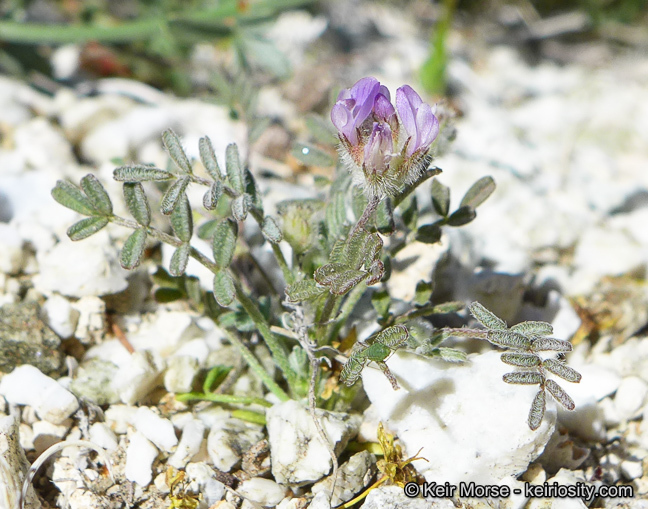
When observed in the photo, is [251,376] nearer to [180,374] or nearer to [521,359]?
[180,374]

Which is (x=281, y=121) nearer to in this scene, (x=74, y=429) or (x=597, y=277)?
(x=597, y=277)

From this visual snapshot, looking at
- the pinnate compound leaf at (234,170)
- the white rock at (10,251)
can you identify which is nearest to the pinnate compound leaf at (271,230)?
the pinnate compound leaf at (234,170)

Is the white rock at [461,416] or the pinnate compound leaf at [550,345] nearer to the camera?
the pinnate compound leaf at [550,345]

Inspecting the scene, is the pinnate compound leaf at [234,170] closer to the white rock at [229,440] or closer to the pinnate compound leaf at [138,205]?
the pinnate compound leaf at [138,205]

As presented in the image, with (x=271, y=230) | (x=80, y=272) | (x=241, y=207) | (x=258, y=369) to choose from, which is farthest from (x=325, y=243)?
(x=80, y=272)

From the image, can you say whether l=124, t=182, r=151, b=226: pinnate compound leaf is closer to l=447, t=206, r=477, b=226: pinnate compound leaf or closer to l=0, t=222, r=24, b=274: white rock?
l=0, t=222, r=24, b=274: white rock

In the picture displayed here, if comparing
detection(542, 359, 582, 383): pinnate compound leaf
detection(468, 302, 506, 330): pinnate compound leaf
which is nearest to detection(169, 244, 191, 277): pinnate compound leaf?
detection(468, 302, 506, 330): pinnate compound leaf
